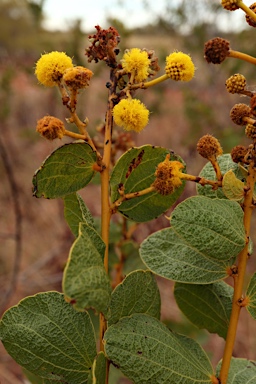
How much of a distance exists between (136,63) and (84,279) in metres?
0.38

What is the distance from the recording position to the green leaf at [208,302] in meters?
0.89

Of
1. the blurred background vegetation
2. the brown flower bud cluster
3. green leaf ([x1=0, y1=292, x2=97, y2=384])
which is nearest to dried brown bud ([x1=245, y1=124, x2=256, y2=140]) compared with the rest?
the brown flower bud cluster

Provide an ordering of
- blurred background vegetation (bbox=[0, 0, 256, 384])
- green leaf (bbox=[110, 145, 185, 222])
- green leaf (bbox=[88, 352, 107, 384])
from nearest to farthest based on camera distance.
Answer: green leaf (bbox=[88, 352, 107, 384]) < green leaf (bbox=[110, 145, 185, 222]) < blurred background vegetation (bbox=[0, 0, 256, 384])

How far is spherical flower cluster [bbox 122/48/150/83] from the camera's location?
76cm

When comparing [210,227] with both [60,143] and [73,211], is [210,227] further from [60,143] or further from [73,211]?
[60,143]

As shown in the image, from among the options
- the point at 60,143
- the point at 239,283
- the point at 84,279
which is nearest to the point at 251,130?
the point at 239,283

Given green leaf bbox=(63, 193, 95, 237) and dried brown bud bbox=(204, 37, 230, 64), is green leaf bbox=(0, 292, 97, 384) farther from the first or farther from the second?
dried brown bud bbox=(204, 37, 230, 64)

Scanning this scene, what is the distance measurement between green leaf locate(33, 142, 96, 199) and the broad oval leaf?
0.18 m

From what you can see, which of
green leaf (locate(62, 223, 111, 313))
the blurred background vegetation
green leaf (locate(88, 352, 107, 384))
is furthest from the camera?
the blurred background vegetation

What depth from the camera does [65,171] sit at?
78 cm

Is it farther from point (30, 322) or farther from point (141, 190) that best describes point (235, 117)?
point (30, 322)

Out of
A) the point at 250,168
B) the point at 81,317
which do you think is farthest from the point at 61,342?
the point at 250,168

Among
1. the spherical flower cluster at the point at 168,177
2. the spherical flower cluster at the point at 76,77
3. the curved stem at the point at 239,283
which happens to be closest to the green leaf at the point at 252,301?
the curved stem at the point at 239,283

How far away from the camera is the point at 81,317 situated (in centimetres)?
77
